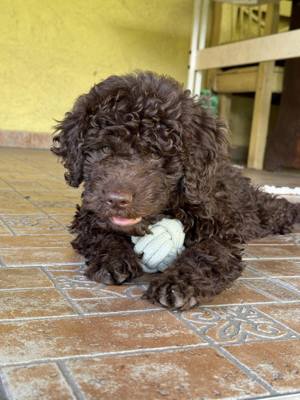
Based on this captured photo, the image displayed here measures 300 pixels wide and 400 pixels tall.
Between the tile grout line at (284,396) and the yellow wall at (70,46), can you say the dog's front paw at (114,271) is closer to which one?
the tile grout line at (284,396)

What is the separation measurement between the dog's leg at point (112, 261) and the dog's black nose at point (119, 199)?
0.28 metres

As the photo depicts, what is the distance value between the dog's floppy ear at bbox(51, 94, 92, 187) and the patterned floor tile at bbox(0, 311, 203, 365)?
0.62 metres

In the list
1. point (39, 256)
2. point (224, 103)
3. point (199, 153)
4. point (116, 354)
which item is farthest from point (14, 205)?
point (224, 103)

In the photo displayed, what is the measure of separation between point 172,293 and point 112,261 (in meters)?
0.31

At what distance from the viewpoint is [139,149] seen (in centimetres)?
173

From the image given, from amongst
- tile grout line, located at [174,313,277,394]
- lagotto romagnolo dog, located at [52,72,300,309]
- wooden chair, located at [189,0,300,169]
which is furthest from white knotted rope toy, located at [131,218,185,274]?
wooden chair, located at [189,0,300,169]

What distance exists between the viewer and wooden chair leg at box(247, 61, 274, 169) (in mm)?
6008

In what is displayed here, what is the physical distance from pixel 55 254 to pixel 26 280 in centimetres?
36

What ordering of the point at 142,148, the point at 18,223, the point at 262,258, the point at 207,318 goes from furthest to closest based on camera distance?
the point at 18,223 → the point at 262,258 → the point at 142,148 → the point at 207,318

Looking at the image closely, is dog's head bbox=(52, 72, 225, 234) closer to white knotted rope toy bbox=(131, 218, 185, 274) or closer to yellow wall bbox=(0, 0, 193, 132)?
white knotted rope toy bbox=(131, 218, 185, 274)

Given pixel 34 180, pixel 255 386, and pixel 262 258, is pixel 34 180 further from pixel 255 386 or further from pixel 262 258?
pixel 255 386

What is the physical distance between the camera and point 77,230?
2.16 m

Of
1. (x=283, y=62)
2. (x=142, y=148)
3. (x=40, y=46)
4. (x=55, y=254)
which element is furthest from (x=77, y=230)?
(x=40, y=46)

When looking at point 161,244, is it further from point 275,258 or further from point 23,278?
point 275,258
